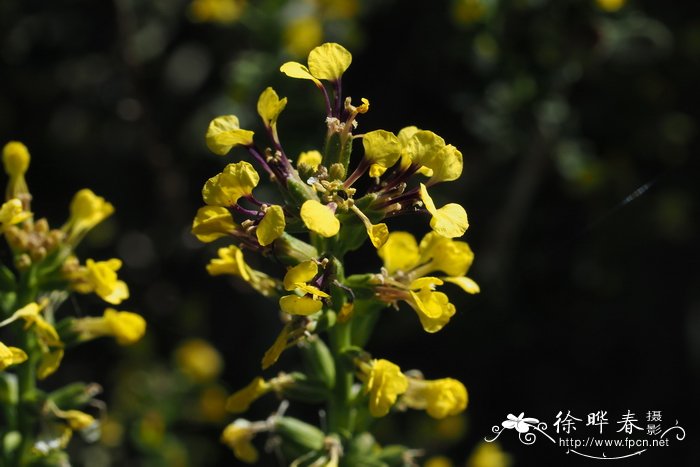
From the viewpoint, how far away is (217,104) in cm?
467

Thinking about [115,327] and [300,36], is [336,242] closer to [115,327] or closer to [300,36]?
[115,327]

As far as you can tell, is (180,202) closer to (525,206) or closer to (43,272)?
(525,206)

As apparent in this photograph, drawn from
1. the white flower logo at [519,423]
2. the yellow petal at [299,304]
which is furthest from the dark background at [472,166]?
the yellow petal at [299,304]

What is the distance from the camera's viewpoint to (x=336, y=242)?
2.10 metres

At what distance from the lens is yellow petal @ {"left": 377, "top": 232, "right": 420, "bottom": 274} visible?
2350 mm

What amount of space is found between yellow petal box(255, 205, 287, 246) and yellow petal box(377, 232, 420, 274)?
0.51 m

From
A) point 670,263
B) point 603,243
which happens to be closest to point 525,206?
point 603,243

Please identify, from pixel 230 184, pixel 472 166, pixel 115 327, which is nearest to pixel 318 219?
pixel 230 184

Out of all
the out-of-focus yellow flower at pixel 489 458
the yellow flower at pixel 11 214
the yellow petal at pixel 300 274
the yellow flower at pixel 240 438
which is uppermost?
the out-of-focus yellow flower at pixel 489 458

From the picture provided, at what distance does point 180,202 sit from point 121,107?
572 millimetres

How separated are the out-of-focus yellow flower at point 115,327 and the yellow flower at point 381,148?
0.79 metres

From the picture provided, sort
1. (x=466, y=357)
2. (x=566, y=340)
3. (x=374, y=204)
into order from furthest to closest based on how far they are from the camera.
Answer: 1. (x=566, y=340)
2. (x=466, y=357)
3. (x=374, y=204)

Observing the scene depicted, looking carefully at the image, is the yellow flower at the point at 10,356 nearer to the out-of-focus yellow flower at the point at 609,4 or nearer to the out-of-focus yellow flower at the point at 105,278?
the out-of-focus yellow flower at the point at 105,278

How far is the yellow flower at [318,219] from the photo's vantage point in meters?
1.81
